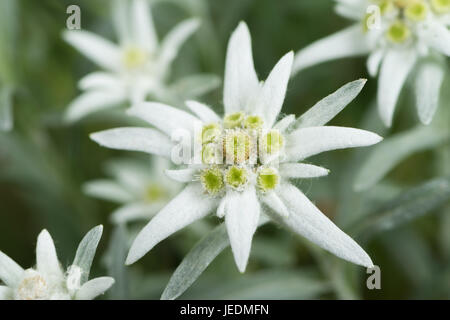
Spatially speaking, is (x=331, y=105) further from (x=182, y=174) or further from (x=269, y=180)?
(x=182, y=174)

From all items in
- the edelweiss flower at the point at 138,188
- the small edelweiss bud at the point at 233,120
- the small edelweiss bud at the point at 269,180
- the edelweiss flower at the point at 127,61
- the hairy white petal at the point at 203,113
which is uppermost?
the edelweiss flower at the point at 127,61

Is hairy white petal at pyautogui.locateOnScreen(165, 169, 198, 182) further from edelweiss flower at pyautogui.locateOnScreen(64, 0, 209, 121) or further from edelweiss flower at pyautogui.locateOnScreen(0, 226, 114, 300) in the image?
edelweiss flower at pyautogui.locateOnScreen(64, 0, 209, 121)

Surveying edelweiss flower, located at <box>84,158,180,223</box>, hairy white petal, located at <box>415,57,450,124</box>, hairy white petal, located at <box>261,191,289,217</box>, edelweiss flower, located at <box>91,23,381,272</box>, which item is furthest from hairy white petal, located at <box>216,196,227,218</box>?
edelweiss flower, located at <box>84,158,180,223</box>

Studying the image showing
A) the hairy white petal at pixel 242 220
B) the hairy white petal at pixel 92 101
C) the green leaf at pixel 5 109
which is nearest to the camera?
the hairy white petal at pixel 242 220

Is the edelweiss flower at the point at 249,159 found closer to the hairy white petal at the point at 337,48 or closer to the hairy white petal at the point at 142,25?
the hairy white petal at the point at 337,48

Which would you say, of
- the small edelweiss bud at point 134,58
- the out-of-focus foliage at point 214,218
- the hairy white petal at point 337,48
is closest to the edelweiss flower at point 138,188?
the out-of-focus foliage at point 214,218
